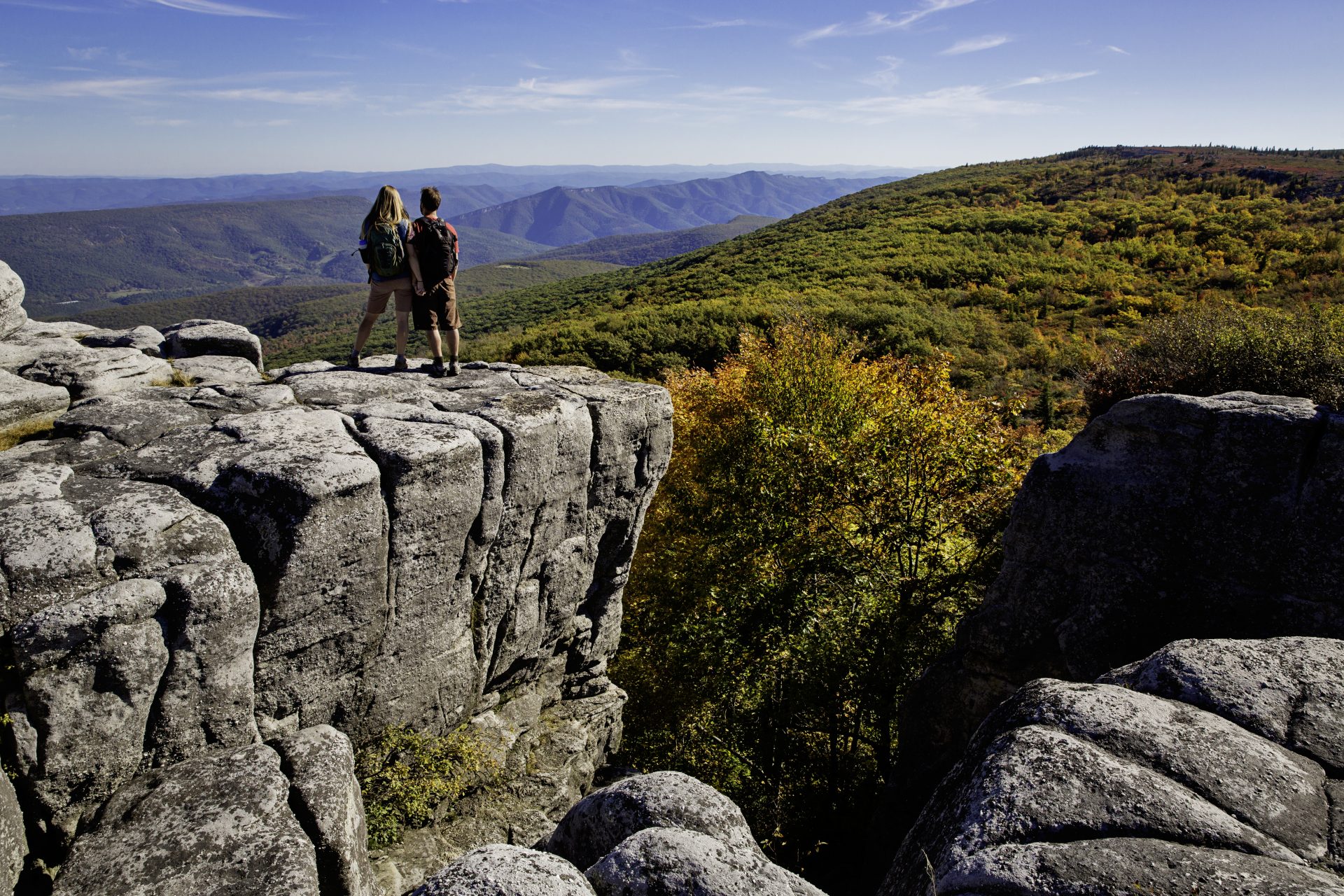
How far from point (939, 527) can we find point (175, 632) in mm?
12989

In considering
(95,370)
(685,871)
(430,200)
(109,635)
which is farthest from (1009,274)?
(109,635)

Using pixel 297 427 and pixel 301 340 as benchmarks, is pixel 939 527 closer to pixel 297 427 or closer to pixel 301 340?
pixel 297 427

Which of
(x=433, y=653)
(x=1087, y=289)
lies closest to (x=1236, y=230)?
(x=1087, y=289)

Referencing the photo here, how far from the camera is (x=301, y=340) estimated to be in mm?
156625

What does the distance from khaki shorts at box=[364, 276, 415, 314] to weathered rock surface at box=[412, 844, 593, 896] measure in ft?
33.3

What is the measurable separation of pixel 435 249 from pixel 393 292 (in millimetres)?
1315

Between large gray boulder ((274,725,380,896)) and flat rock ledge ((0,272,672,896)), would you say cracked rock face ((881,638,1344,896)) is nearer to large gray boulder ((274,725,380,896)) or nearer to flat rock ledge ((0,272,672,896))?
large gray boulder ((274,725,380,896))

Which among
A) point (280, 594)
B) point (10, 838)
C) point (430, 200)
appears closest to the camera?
point (10, 838)

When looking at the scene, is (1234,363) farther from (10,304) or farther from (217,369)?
(10,304)

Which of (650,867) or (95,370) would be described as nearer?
(650,867)

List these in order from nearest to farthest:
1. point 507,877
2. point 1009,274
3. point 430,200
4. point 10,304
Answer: point 507,877, point 430,200, point 10,304, point 1009,274

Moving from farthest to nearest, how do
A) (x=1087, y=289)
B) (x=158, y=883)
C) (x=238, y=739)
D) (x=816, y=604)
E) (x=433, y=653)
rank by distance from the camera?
1. (x=1087, y=289)
2. (x=816, y=604)
3. (x=433, y=653)
4. (x=238, y=739)
5. (x=158, y=883)

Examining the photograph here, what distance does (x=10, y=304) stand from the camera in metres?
15.3

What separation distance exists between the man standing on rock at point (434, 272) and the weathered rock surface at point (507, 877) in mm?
9378
